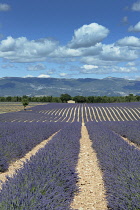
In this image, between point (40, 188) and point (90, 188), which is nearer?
point (40, 188)

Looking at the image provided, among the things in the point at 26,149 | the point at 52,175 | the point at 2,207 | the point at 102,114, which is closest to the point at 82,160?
the point at 26,149

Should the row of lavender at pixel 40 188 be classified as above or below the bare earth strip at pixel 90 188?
above

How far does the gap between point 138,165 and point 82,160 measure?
136 inches

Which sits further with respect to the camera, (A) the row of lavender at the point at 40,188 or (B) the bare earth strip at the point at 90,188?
(B) the bare earth strip at the point at 90,188

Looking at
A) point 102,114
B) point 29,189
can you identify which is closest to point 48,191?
point 29,189

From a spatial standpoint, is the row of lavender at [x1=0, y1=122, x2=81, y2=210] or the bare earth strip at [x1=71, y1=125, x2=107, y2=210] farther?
the bare earth strip at [x1=71, y1=125, x2=107, y2=210]

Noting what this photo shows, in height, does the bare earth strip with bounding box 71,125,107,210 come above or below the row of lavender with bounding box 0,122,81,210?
below

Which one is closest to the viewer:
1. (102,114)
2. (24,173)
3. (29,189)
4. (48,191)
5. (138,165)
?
(29,189)

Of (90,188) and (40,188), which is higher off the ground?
(40,188)

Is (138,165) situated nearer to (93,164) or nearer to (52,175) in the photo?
(52,175)

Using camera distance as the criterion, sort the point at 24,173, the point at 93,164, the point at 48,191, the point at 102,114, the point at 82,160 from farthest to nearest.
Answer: the point at 102,114
the point at 82,160
the point at 93,164
the point at 24,173
the point at 48,191

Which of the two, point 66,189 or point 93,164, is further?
point 93,164

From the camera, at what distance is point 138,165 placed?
4906 mm

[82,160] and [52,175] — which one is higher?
[52,175]
